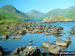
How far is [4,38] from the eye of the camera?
61.6 meters

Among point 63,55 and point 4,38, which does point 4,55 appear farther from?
point 4,38

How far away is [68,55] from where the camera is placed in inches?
1222

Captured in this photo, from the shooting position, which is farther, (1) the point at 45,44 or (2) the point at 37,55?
(1) the point at 45,44

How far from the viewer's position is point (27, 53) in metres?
29.3

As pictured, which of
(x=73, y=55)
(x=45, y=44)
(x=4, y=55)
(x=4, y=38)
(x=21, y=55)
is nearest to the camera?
(x=21, y=55)

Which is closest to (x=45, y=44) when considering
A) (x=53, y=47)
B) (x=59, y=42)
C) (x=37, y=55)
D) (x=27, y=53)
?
(x=59, y=42)

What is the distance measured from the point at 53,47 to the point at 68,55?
5321 millimetres

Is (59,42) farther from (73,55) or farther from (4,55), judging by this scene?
(4,55)

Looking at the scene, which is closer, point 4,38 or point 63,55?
point 63,55

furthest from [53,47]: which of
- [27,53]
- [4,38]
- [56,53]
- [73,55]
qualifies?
[4,38]

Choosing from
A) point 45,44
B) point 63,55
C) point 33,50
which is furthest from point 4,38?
point 63,55

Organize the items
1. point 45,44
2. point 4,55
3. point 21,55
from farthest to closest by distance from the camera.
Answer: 1. point 45,44
2. point 4,55
3. point 21,55

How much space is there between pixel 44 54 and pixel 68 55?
647cm

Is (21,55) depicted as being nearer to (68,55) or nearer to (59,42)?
(68,55)
